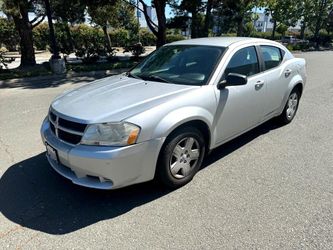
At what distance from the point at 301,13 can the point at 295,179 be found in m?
33.6

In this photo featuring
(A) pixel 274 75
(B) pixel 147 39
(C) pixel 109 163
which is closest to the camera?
(C) pixel 109 163

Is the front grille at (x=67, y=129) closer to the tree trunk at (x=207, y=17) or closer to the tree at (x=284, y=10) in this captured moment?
the tree trunk at (x=207, y=17)

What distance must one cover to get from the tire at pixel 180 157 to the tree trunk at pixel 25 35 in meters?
11.9

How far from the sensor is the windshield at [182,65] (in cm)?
375

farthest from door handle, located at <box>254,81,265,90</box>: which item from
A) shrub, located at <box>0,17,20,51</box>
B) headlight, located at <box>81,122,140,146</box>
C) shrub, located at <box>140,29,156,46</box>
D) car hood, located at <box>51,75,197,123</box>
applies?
shrub, located at <box>140,29,156,46</box>

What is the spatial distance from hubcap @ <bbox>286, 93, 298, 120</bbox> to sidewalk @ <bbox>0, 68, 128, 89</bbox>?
7.33 metres

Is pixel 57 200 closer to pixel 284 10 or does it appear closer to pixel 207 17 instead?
pixel 207 17

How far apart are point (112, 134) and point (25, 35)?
12585 millimetres

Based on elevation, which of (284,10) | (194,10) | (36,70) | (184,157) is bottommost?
(36,70)

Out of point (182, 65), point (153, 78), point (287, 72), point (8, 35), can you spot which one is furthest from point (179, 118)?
point (8, 35)

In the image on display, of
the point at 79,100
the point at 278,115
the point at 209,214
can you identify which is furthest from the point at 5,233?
the point at 278,115

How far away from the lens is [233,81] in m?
3.63

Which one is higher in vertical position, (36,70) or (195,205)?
(36,70)

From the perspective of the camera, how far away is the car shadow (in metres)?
2.96
